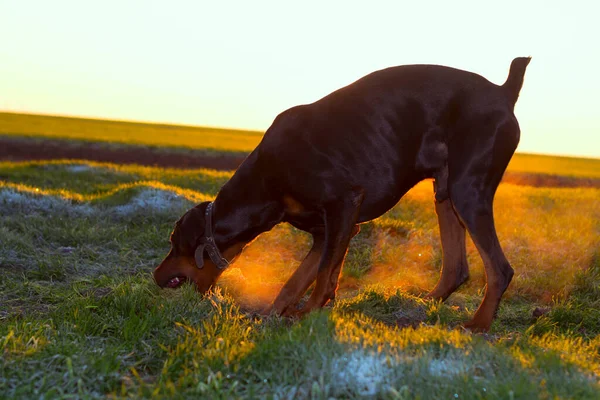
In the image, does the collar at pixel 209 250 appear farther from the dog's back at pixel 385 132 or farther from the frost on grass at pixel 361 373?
the frost on grass at pixel 361 373

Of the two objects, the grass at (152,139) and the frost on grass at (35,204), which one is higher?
the frost on grass at (35,204)

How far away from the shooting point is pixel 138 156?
110 ft

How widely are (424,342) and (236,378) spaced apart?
108 centimetres

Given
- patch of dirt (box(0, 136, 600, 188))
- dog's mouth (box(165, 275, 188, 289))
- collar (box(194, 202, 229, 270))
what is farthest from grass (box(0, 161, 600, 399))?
patch of dirt (box(0, 136, 600, 188))

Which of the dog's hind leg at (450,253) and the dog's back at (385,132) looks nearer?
the dog's back at (385,132)

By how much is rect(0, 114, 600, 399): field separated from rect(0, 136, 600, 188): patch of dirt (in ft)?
70.9

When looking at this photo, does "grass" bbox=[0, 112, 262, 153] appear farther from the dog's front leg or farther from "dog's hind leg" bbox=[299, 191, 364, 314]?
"dog's hind leg" bbox=[299, 191, 364, 314]

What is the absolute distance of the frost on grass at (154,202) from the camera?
9.67 m

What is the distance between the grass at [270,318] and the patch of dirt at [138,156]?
21637 mm

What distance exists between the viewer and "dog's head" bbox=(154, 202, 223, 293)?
16.8 feet

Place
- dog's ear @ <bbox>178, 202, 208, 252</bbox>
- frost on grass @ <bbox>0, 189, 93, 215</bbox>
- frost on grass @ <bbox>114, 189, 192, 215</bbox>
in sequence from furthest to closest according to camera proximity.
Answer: frost on grass @ <bbox>114, 189, 192, 215</bbox> < frost on grass @ <bbox>0, 189, 93, 215</bbox> < dog's ear @ <bbox>178, 202, 208, 252</bbox>

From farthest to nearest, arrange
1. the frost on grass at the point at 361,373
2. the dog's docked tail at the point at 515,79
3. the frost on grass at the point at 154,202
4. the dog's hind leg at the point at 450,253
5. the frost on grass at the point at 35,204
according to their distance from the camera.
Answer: the frost on grass at the point at 154,202
the frost on grass at the point at 35,204
the dog's hind leg at the point at 450,253
the dog's docked tail at the point at 515,79
the frost on grass at the point at 361,373

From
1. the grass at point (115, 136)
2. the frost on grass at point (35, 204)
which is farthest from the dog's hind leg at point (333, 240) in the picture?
the grass at point (115, 136)

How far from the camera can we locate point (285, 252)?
7.78 meters
